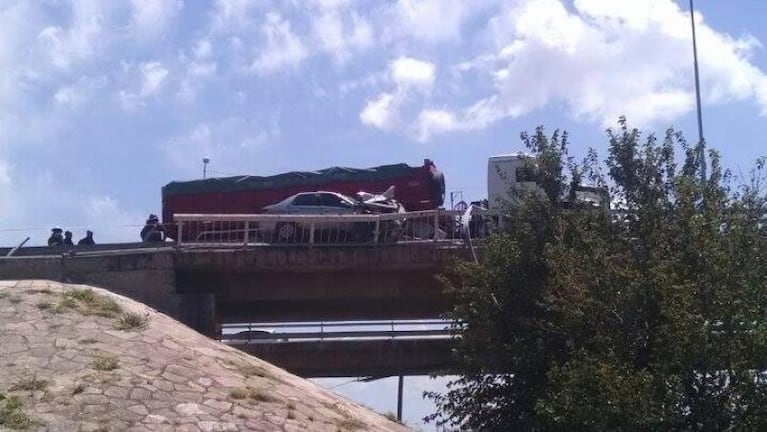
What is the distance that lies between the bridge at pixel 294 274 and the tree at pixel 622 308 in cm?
654

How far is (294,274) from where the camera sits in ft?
96.6

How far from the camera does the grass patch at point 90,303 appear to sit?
748 inches

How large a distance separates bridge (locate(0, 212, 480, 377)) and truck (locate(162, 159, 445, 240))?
182 inches

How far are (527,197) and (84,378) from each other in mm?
9975

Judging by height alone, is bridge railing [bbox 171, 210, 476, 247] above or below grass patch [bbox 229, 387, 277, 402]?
above

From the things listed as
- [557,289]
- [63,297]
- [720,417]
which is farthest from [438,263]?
[720,417]

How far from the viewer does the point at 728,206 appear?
18.6 metres

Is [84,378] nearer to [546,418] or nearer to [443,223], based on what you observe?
[546,418]

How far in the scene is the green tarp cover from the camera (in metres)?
35.6

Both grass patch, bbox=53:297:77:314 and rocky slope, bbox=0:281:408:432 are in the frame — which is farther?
grass patch, bbox=53:297:77:314

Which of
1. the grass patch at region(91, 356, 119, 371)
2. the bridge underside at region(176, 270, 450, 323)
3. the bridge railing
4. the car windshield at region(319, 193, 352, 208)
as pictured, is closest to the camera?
the grass patch at region(91, 356, 119, 371)

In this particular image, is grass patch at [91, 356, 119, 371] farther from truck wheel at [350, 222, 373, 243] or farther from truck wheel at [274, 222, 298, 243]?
truck wheel at [274, 222, 298, 243]

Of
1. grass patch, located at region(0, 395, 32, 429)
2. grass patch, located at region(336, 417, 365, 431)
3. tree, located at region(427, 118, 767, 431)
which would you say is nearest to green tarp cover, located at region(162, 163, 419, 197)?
tree, located at region(427, 118, 767, 431)

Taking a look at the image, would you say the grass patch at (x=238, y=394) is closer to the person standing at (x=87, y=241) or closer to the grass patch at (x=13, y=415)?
A: the grass patch at (x=13, y=415)
